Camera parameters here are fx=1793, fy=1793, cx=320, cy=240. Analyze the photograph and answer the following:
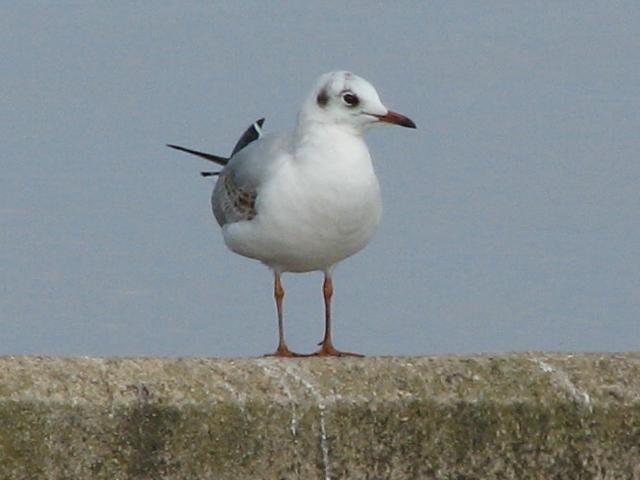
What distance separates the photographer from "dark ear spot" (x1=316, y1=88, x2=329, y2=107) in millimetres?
7883

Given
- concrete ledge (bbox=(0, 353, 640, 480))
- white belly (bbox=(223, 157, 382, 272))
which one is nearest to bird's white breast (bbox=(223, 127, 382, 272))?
white belly (bbox=(223, 157, 382, 272))

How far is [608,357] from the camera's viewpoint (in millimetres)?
6445

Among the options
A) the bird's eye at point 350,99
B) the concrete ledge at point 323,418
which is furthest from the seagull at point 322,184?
the concrete ledge at point 323,418

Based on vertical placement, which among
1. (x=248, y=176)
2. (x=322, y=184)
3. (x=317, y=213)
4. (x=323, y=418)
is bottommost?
(x=323, y=418)

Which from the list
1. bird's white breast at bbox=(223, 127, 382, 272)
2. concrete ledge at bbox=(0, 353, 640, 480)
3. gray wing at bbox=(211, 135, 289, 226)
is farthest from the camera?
gray wing at bbox=(211, 135, 289, 226)

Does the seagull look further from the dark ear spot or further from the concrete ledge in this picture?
the concrete ledge

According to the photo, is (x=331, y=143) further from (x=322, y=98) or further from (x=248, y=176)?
(x=248, y=176)

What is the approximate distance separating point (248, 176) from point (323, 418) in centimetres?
241

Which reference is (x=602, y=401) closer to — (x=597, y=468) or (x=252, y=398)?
(x=597, y=468)

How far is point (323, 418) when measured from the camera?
6.02m

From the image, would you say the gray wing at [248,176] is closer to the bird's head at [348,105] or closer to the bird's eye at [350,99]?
the bird's head at [348,105]

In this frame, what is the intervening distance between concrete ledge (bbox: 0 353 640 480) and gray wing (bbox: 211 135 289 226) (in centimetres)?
196

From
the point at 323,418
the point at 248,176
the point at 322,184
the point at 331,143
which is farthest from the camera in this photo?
the point at 248,176

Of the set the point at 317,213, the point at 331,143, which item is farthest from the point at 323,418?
the point at 331,143
